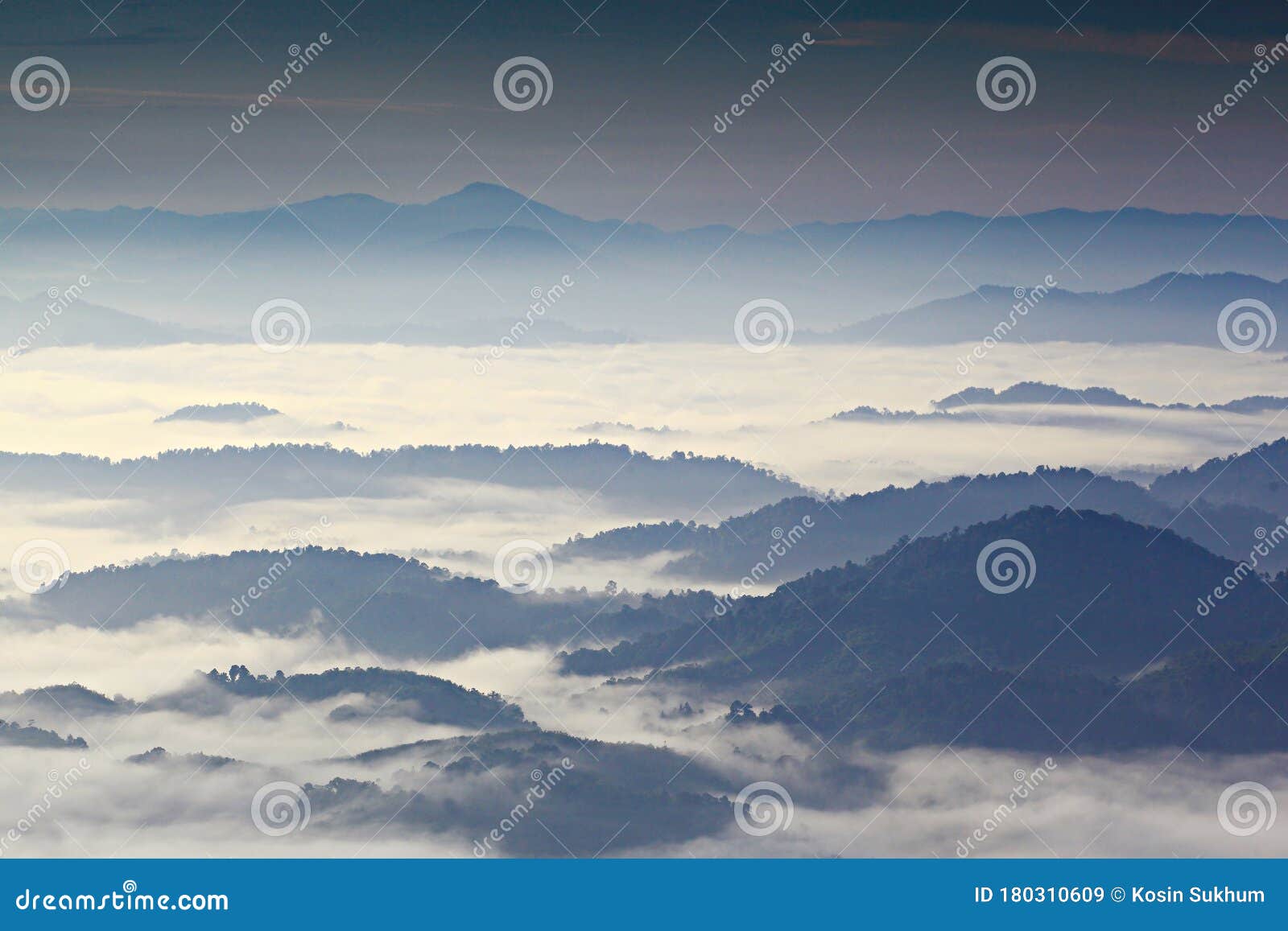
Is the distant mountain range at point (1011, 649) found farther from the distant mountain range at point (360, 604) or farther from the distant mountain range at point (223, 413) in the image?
the distant mountain range at point (223, 413)

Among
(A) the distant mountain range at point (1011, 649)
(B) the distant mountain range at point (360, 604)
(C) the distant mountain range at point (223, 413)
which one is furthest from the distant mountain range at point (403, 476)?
(A) the distant mountain range at point (1011, 649)

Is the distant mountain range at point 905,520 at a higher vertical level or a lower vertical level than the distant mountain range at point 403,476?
lower

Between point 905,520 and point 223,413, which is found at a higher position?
point 223,413

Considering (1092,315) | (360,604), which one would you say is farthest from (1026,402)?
(360,604)

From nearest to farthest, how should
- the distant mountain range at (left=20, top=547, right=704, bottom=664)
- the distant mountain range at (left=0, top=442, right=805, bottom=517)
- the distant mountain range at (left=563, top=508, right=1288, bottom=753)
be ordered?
the distant mountain range at (left=563, top=508, right=1288, bottom=753) < the distant mountain range at (left=20, top=547, right=704, bottom=664) < the distant mountain range at (left=0, top=442, right=805, bottom=517)

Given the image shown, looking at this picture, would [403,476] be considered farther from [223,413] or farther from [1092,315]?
[1092,315]

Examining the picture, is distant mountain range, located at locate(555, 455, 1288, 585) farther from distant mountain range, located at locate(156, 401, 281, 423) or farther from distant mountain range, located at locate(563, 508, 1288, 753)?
distant mountain range, located at locate(156, 401, 281, 423)

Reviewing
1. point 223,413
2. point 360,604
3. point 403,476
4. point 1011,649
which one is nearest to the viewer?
point 1011,649

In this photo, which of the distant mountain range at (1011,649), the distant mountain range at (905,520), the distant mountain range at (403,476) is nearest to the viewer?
the distant mountain range at (1011,649)

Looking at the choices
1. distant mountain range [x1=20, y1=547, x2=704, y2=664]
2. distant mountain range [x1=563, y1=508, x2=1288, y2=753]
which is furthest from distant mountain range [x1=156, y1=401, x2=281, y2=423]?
distant mountain range [x1=563, y1=508, x2=1288, y2=753]

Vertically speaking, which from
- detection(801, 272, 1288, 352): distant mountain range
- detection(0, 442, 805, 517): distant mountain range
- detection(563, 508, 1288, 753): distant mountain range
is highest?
detection(801, 272, 1288, 352): distant mountain range

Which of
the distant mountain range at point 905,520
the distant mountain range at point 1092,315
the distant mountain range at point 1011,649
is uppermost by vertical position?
the distant mountain range at point 1092,315
